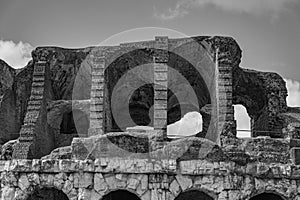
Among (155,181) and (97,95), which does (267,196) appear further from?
(97,95)

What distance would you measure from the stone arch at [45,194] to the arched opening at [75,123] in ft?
20.4

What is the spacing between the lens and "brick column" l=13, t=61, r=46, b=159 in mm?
19078

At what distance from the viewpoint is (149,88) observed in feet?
81.9

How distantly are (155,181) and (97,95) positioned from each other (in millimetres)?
6891

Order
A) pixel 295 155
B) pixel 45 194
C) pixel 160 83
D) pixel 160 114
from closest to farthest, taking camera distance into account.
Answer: pixel 295 155
pixel 45 194
pixel 160 114
pixel 160 83

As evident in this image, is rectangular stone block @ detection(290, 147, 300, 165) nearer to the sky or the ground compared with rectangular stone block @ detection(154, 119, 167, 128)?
nearer to the ground

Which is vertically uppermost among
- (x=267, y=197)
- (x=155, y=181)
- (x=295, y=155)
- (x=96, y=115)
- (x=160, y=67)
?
(x=160, y=67)

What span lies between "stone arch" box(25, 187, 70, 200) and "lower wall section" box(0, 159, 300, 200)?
0.41 metres

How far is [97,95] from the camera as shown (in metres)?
21.3

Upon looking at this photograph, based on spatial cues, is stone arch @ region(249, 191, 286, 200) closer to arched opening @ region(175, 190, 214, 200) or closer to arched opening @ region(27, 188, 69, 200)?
arched opening @ region(175, 190, 214, 200)

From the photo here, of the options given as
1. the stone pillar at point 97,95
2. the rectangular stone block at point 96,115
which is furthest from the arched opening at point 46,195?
the rectangular stone block at point 96,115

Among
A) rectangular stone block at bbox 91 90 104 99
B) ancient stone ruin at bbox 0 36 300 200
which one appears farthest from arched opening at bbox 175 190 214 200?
rectangular stone block at bbox 91 90 104 99

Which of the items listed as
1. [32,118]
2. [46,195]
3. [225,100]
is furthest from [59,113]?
[225,100]

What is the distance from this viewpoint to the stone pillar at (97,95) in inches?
810
